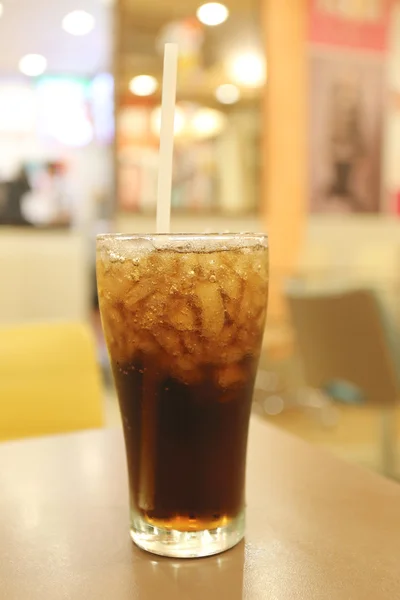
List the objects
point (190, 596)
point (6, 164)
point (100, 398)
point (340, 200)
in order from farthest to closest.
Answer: point (6, 164), point (340, 200), point (100, 398), point (190, 596)

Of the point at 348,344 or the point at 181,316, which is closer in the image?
the point at 181,316

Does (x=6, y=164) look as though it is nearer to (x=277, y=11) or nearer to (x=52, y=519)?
(x=277, y=11)

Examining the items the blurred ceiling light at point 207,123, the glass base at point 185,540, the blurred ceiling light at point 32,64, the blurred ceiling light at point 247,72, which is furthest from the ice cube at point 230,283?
the blurred ceiling light at point 32,64

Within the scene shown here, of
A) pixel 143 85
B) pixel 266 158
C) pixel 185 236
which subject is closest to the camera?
pixel 185 236

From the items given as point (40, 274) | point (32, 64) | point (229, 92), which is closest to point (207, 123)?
point (229, 92)

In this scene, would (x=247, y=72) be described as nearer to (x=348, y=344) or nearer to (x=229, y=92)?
(x=229, y=92)

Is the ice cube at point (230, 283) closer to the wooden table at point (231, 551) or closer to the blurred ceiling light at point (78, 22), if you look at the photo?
the wooden table at point (231, 551)

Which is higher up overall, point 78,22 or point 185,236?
point 78,22

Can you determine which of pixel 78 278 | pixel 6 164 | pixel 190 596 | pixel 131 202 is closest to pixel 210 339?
pixel 190 596
